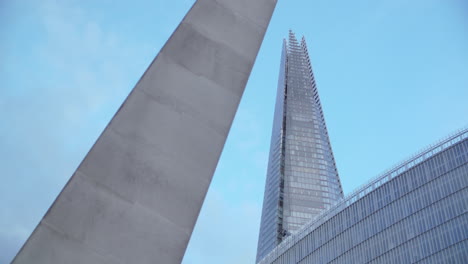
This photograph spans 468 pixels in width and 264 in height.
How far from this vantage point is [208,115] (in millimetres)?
7020

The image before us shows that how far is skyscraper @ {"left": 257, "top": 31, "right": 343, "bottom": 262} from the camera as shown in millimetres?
155750


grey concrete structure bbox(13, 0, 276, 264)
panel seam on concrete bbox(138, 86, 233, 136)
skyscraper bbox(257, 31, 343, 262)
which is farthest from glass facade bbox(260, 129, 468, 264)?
skyscraper bbox(257, 31, 343, 262)

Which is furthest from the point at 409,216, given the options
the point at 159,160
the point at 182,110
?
the point at 159,160

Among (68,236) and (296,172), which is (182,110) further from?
(296,172)

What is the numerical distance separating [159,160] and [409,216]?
6934 centimetres

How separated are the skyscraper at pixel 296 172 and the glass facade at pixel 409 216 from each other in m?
67.7

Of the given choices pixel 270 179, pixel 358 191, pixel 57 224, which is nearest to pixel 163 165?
pixel 57 224

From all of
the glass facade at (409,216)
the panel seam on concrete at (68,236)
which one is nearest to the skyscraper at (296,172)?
the glass facade at (409,216)

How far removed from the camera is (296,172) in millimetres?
167125

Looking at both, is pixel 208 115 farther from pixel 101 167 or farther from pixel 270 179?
pixel 270 179

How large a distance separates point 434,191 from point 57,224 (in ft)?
228

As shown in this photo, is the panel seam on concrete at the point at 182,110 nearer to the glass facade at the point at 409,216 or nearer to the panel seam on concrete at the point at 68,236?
the panel seam on concrete at the point at 68,236

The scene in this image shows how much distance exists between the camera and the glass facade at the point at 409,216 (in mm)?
63062

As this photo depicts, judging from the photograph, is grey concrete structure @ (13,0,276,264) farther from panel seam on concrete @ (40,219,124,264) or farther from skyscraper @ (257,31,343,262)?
skyscraper @ (257,31,343,262)
